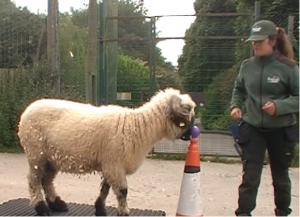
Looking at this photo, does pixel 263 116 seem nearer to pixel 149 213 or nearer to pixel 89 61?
pixel 149 213

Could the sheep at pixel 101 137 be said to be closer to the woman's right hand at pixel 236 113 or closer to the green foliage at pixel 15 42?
the woman's right hand at pixel 236 113

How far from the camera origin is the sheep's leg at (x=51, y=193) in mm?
5539


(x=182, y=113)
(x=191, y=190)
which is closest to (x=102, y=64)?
(x=191, y=190)

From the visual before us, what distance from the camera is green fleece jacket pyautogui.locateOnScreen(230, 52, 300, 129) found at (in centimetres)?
499

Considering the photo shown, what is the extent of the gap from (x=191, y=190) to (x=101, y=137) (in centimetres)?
112

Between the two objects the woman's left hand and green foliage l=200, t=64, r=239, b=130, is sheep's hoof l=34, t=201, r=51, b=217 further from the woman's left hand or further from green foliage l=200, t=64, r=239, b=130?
green foliage l=200, t=64, r=239, b=130

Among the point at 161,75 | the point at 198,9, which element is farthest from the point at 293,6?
the point at 198,9

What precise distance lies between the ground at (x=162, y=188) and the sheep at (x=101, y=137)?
1.66 m

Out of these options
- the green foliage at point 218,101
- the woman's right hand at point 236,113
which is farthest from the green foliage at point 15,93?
the woman's right hand at point 236,113

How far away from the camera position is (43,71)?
1171 cm

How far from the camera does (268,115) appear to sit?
500 cm

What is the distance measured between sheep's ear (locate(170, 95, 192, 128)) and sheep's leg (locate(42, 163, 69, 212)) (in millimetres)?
1477

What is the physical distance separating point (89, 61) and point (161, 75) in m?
1.66

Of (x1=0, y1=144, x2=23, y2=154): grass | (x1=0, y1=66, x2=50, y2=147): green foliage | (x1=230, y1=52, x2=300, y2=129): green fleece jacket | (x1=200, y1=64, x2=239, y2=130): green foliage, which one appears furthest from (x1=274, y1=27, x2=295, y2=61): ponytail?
(x1=0, y1=144, x2=23, y2=154): grass
